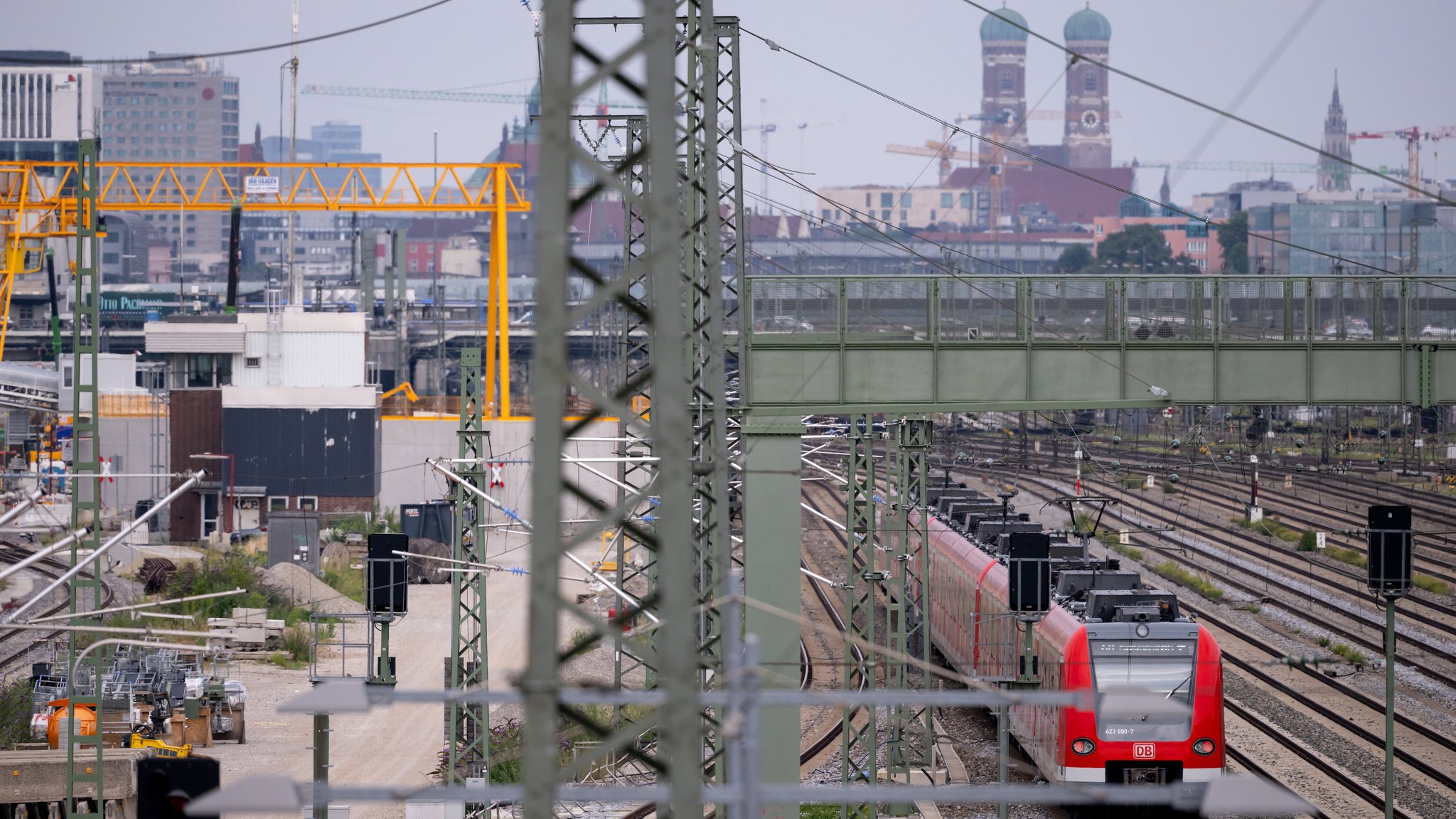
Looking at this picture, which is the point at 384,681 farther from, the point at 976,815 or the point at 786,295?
the point at 976,815

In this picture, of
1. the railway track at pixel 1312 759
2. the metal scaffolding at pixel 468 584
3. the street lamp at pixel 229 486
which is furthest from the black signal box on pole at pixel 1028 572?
the street lamp at pixel 229 486

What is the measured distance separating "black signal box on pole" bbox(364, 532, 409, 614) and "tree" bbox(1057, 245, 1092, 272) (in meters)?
99.5

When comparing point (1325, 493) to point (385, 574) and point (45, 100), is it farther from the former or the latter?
point (45, 100)

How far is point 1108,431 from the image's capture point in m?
60.9

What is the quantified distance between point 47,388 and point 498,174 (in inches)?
771

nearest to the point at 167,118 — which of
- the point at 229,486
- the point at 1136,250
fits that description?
the point at 1136,250

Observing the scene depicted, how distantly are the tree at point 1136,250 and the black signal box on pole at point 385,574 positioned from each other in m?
92.7

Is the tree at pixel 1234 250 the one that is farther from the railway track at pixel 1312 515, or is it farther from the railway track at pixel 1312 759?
the railway track at pixel 1312 759

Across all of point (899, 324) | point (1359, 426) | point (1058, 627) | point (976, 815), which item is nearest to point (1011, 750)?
point (976, 815)

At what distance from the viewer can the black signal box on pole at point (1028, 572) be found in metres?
16.7

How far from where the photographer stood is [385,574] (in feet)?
55.3

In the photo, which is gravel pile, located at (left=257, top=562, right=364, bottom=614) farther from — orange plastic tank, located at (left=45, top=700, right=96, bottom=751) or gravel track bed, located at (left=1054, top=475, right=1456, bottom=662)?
gravel track bed, located at (left=1054, top=475, right=1456, bottom=662)

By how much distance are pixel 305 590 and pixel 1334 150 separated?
14239cm

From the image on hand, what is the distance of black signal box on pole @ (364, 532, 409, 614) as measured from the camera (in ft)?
55.1
